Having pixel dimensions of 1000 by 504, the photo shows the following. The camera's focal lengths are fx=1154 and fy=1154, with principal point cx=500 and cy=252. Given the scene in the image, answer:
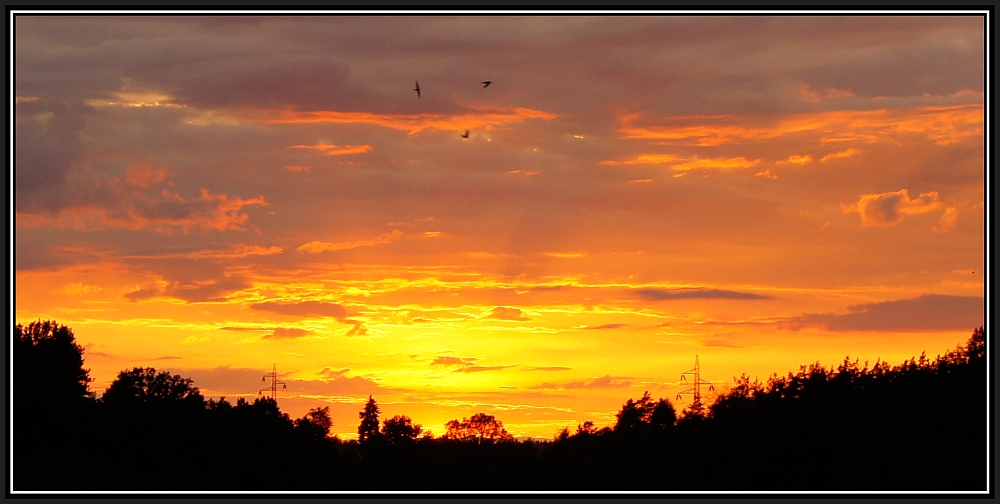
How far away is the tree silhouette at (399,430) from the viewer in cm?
19125

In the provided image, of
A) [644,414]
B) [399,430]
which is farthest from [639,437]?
[399,430]

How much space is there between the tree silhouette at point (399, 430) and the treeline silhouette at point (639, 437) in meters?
59.2

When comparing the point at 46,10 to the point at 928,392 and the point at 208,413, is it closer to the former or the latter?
the point at 928,392

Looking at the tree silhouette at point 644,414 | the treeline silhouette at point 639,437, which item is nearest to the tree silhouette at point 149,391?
the treeline silhouette at point 639,437

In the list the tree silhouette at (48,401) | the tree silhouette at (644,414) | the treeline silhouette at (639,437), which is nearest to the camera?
the treeline silhouette at (639,437)

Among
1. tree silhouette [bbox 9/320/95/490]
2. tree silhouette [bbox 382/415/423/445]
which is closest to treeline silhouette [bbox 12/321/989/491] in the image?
Answer: tree silhouette [bbox 9/320/95/490]

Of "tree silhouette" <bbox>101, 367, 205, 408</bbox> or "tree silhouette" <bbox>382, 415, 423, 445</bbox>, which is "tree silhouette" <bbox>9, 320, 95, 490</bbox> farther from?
"tree silhouette" <bbox>382, 415, 423, 445</bbox>

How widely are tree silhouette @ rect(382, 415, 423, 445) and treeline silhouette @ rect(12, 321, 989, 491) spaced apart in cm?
5922

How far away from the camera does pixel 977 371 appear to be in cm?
7856

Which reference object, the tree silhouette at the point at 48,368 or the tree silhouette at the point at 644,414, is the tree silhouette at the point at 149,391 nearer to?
the tree silhouette at the point at 48,368

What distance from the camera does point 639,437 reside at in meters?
110

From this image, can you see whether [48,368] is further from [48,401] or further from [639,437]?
[639,437]

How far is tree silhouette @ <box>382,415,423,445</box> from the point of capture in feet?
627

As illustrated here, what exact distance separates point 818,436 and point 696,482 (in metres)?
11.7
